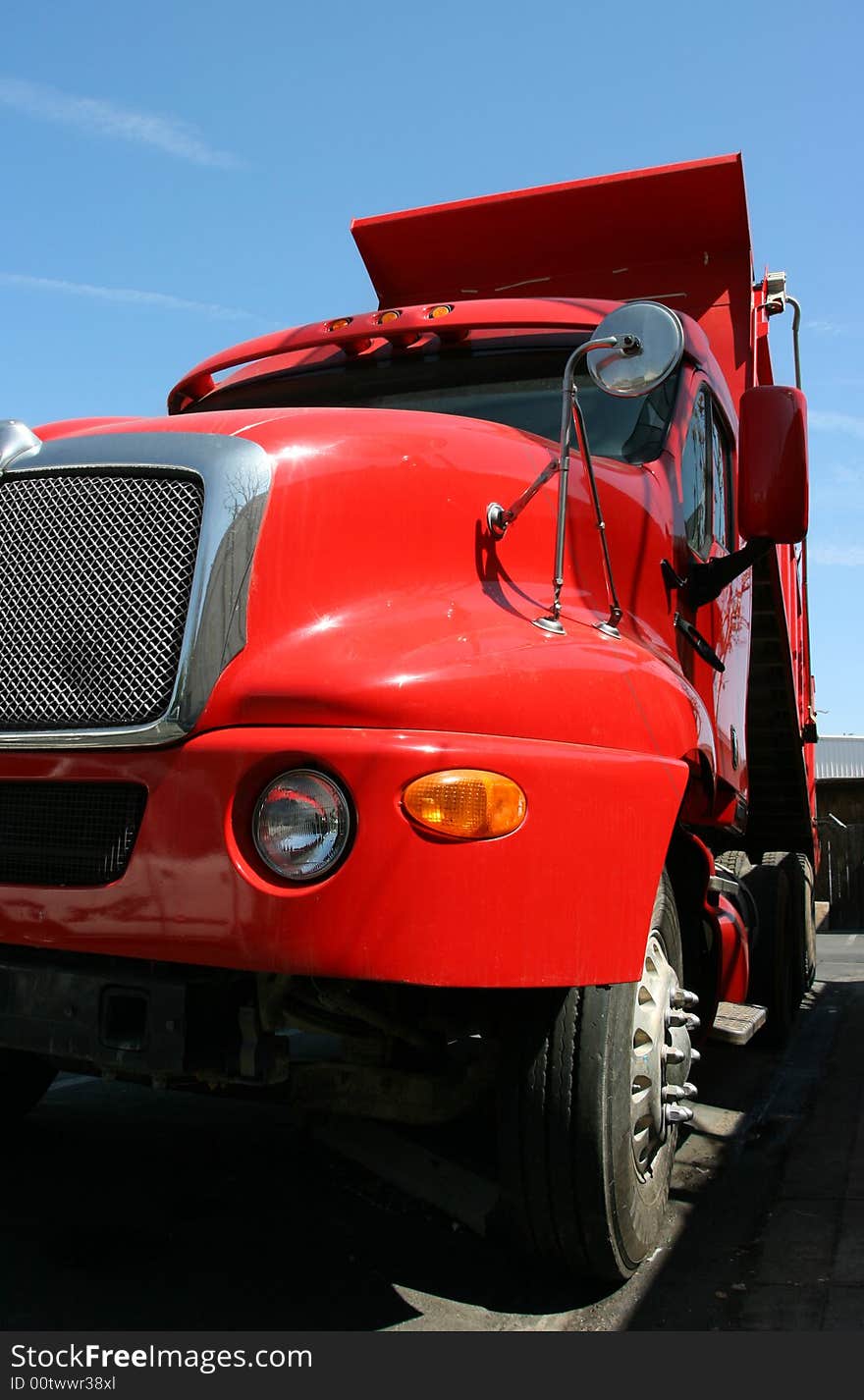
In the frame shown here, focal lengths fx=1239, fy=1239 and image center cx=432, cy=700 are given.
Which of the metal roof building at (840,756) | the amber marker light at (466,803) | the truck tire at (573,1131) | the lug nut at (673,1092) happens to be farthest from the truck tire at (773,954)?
the metal roof building at (840,756)

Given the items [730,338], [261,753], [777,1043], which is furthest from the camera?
[777,1043]

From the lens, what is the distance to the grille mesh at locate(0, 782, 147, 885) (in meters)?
2.54

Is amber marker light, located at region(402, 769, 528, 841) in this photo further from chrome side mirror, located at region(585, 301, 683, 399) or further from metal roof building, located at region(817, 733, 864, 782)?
metal roof building, located at region(817, 733, 864, 782)

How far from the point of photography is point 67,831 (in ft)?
8.54

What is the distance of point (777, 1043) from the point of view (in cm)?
670

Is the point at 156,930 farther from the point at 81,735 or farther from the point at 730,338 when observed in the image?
the point at 730,338

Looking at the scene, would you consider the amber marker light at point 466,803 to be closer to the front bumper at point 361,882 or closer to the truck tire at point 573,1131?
the front bumper at point 361,882

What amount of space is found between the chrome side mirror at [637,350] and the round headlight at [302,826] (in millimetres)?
1289

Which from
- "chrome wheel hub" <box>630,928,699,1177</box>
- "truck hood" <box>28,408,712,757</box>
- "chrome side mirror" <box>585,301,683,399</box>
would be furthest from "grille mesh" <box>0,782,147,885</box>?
"chrome side mirror" <box>585,301,683,399</box>

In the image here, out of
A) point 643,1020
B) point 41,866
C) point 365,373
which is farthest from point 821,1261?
point 365,373

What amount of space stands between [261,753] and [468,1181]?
1.57 metres

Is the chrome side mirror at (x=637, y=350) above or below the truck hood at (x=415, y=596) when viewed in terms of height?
above

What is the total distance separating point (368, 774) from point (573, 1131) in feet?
3.59

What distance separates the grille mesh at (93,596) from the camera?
258cm
